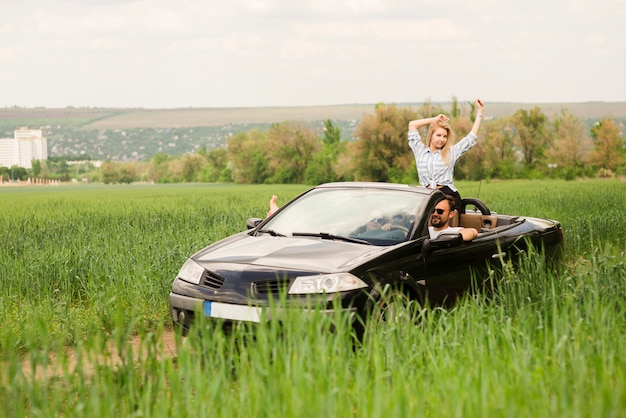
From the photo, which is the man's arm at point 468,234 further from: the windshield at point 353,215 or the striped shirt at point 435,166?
the striped shirt at point 435,166

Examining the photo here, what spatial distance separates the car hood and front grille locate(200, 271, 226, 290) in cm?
15

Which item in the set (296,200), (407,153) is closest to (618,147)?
(407,153)

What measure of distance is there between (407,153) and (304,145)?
31909mm

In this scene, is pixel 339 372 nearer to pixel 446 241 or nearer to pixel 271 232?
pixel 446 241

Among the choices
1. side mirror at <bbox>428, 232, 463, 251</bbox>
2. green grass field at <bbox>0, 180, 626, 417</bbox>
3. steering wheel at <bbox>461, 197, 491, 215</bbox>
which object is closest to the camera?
green grass field at <bbox>0, 180, 626, 417</bbox>

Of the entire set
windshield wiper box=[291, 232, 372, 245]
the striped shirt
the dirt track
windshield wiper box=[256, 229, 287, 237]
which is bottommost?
the dirt track

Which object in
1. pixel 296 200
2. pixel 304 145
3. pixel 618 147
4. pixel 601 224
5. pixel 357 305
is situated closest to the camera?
pixel 357 305

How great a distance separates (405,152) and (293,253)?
86.3m

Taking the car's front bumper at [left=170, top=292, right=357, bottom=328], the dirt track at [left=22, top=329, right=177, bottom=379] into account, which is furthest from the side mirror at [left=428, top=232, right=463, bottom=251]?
the dirt track at [left=22, top=329, right=177, bottom=379]

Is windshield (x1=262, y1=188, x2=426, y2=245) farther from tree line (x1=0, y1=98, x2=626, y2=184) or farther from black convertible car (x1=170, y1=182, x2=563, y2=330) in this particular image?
tree line (x1=0, y1=98, x2=626, y2=184)

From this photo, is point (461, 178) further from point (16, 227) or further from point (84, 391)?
point (84, 391)

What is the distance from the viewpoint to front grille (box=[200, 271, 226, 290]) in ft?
21.7

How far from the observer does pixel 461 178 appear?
96.9 m

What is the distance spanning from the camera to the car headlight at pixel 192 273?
6824mm
